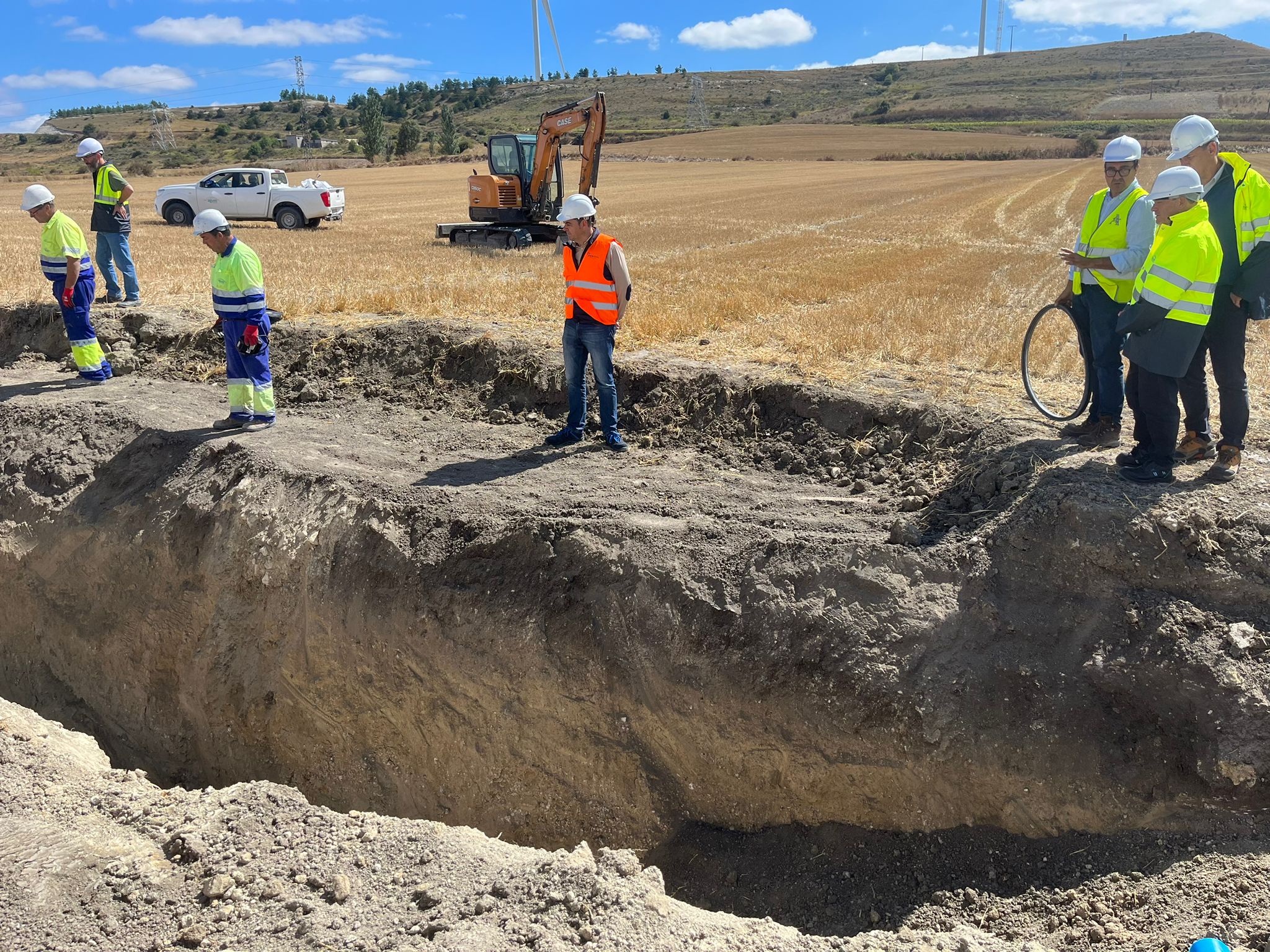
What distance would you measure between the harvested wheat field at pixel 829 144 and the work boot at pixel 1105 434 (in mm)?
56974

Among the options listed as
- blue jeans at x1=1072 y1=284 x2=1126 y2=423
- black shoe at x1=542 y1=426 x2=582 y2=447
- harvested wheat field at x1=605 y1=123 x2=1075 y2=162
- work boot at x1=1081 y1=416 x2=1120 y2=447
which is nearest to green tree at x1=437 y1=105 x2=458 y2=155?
harvested wheat field at x1=605 y1=123 x2=1075 y2=162

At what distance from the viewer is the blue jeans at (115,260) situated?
→ 1070 cm

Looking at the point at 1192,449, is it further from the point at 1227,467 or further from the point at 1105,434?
the point at 1105,434

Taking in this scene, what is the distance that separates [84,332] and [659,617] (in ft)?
24.1

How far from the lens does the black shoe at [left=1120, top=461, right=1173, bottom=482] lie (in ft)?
17.4

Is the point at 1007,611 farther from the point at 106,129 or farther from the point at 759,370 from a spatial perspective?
the point at 106,129

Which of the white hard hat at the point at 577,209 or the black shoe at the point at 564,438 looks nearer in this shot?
the white hard hat at the point at 577,209

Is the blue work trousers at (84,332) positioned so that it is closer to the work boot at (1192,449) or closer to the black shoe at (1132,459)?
the black shoe at (1132,459)

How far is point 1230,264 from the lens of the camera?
17.2ft

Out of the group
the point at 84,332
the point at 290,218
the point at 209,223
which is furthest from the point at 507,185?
the point at 209,223

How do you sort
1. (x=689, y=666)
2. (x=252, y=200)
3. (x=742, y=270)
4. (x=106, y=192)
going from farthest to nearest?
(x=252, y=200) → (x=742, y=270) → (x=106, y=192) → (x=689, y=666)

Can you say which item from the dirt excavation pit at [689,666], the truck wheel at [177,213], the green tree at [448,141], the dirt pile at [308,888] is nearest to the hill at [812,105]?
the green tree at [448,141]

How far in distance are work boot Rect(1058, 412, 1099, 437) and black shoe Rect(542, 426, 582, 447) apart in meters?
3.71

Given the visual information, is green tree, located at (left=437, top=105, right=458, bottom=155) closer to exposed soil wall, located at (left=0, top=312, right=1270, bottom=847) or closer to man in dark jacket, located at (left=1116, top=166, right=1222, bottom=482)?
exposed soil wall, located at (left=0, top=312, right=1270, bottom=847)
